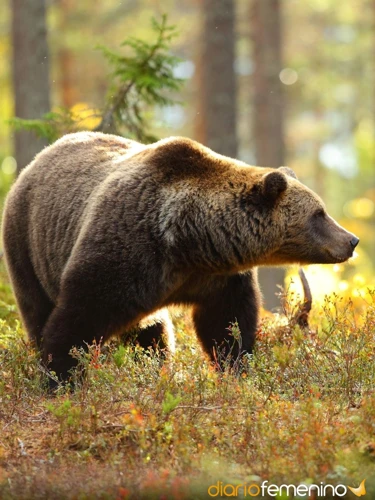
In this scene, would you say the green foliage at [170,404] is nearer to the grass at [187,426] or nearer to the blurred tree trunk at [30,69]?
the grass at [187,426]

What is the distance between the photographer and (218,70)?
15.2 metres

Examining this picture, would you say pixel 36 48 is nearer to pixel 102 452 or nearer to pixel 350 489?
pixel 102 452

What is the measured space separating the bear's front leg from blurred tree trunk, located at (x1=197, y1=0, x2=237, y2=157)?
25.9 ft

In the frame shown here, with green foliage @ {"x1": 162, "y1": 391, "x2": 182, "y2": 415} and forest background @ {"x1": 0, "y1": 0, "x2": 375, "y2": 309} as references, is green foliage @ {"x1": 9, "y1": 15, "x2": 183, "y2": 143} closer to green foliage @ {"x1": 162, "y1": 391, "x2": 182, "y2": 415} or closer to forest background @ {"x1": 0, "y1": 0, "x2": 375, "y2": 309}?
forest background @ {"x1": 0, "y1": 0, "x2": 375, "y2": 309}

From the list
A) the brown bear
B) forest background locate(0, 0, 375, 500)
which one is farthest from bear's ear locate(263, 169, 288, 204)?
forest background locate(0, 0, 375, 500)

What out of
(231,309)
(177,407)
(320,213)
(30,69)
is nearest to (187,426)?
(177,407)

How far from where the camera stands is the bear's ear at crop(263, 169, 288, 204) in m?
6.64

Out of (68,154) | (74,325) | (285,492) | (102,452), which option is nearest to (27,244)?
(68,154)

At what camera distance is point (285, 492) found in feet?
13.7

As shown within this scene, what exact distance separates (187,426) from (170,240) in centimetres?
206

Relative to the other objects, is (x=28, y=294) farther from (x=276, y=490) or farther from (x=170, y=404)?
(x=276, y=490)

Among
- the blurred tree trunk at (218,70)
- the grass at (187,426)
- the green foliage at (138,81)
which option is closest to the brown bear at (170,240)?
the grass at (187,426)

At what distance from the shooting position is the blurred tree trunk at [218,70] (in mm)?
15000

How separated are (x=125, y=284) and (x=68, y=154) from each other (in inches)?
85.0
